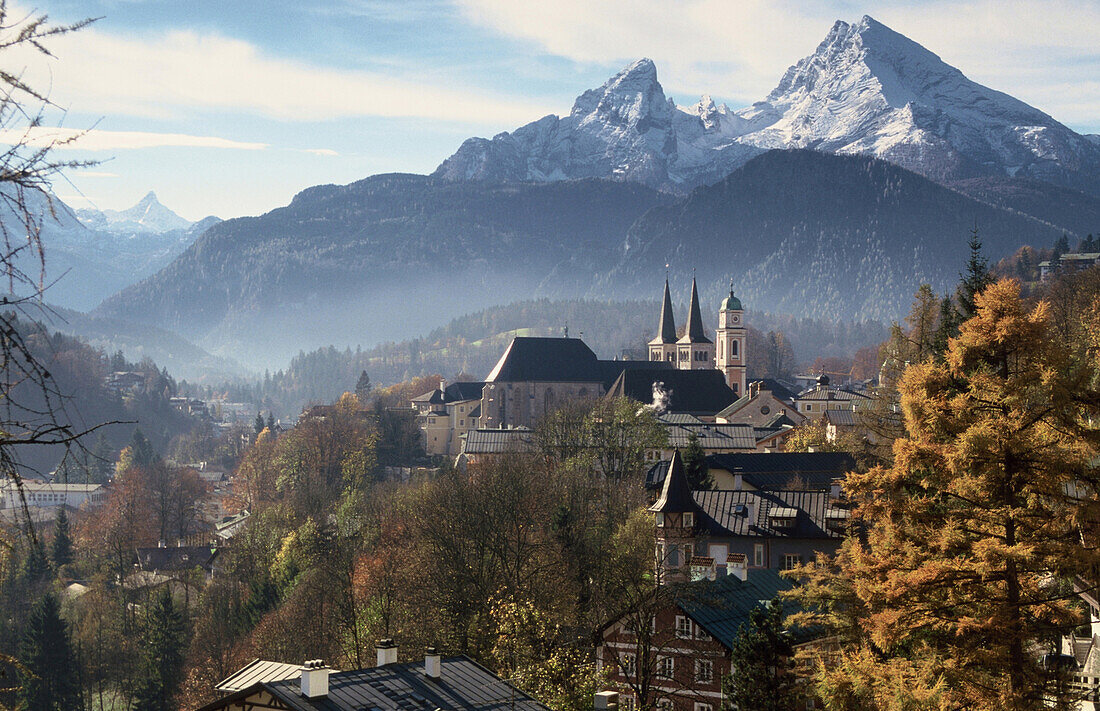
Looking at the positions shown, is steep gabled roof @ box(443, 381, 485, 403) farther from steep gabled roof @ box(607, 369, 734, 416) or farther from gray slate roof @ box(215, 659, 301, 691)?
gray slate roof @ box(215, 659, 301, 691)

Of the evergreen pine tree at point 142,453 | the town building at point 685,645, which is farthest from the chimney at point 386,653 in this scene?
the evergreen pine tree at point 142,453

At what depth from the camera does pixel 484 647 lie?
4706 centimetres

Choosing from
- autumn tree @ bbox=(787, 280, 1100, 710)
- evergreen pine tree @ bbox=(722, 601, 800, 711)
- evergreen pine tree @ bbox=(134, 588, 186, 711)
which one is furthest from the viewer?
evergreen pine tree @ bbox=(134, 588, 186, 711)

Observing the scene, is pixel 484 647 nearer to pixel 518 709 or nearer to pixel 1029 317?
pixel 518 709

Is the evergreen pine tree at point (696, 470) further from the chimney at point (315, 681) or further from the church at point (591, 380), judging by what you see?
the church at point (591, 380)

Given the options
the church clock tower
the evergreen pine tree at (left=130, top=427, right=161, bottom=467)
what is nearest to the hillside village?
the church clock tower

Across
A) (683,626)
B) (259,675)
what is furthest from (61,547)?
(259,675)

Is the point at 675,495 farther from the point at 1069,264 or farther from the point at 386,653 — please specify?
the point at 1069,264

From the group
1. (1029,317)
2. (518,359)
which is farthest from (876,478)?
(518,359)

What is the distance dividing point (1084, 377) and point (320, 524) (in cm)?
7779

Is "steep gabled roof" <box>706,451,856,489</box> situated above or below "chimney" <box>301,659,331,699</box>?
below

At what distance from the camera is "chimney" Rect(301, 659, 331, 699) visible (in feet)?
89.7

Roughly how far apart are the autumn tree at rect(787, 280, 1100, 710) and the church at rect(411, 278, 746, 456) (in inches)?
4724

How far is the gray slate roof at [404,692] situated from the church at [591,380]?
362 ft
